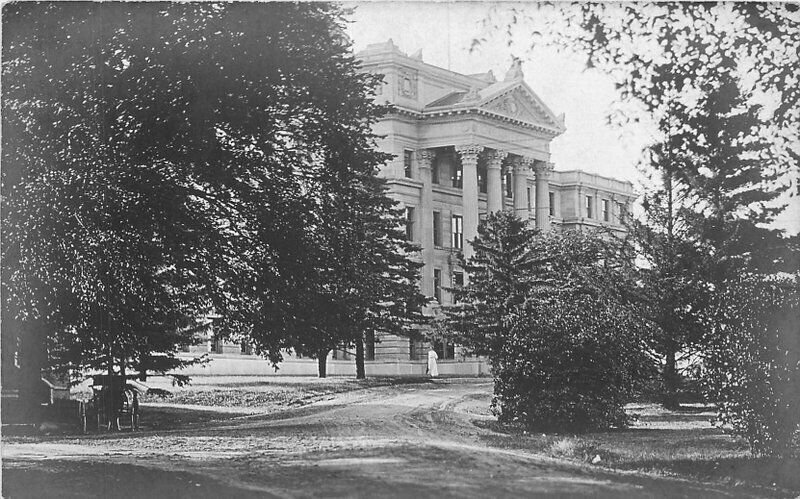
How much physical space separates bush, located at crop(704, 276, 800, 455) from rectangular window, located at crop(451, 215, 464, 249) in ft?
7.39

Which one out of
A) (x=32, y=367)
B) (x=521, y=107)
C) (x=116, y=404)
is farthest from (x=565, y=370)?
(x=32, y=367)

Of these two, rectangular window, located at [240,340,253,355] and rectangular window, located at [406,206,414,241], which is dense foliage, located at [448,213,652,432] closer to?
rectangular window, located at [406,206,414,241]

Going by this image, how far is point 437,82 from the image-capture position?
8305 mm

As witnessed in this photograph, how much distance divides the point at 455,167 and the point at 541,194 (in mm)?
809

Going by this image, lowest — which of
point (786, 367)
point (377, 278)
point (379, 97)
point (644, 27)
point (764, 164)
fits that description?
point (786, 367)

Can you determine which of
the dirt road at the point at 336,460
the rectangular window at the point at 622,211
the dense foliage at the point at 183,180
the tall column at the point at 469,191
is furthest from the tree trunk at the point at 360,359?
the rectangular window at the point at 622,211

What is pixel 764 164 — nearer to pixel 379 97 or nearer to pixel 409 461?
pixel 379 97

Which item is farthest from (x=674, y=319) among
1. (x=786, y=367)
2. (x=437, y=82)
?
(x=437, y=82)

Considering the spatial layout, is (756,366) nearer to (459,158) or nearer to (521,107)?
(521,107)

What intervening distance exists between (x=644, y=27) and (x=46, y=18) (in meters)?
5.33

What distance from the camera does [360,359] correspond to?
808 centimetres

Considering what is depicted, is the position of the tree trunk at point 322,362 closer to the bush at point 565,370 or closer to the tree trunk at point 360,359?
the tree trunk at point 360,359

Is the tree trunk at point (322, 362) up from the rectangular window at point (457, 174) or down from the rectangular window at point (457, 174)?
down

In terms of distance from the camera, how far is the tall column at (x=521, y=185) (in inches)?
332
